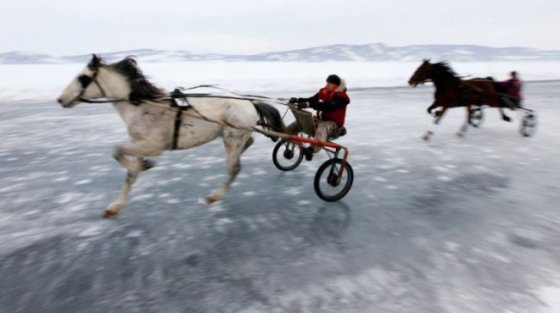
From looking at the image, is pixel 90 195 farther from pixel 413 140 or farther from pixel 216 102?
pixel 413 140

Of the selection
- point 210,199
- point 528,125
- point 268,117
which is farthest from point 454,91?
point 210,199

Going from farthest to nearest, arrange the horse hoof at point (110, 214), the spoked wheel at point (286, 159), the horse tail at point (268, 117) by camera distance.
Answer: the spoked wheel at point (286, 159) → the horse tail at point (268, 117) → the horse hoof at point (110, 214)

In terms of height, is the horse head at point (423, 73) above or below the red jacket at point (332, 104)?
above

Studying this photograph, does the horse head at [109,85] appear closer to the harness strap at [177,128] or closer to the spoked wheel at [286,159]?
the harness strap at [177,128]

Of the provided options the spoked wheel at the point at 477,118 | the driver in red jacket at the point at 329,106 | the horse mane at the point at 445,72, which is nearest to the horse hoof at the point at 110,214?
the driver in red jacket at the point at 329,106

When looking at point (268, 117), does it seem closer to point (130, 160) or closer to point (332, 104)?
point (332, 104)

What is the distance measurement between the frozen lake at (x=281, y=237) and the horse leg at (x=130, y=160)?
0.57ft

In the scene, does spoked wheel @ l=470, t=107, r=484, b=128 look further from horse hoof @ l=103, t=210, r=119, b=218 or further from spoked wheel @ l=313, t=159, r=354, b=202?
horse hoof @ l=103, t=210, r=119, b=218

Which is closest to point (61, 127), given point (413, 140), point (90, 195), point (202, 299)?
point (90, 195)

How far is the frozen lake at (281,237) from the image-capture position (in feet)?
→ 11.0

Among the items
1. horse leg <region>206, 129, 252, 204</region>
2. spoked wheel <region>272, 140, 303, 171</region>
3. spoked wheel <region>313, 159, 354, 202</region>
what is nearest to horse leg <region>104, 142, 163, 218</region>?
horse leg <region>206, 129, 252, 204</region>

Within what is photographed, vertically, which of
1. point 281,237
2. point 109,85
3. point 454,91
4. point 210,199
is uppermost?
point 109,85

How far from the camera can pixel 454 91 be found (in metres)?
10.2

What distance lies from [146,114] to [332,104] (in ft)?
7.83
